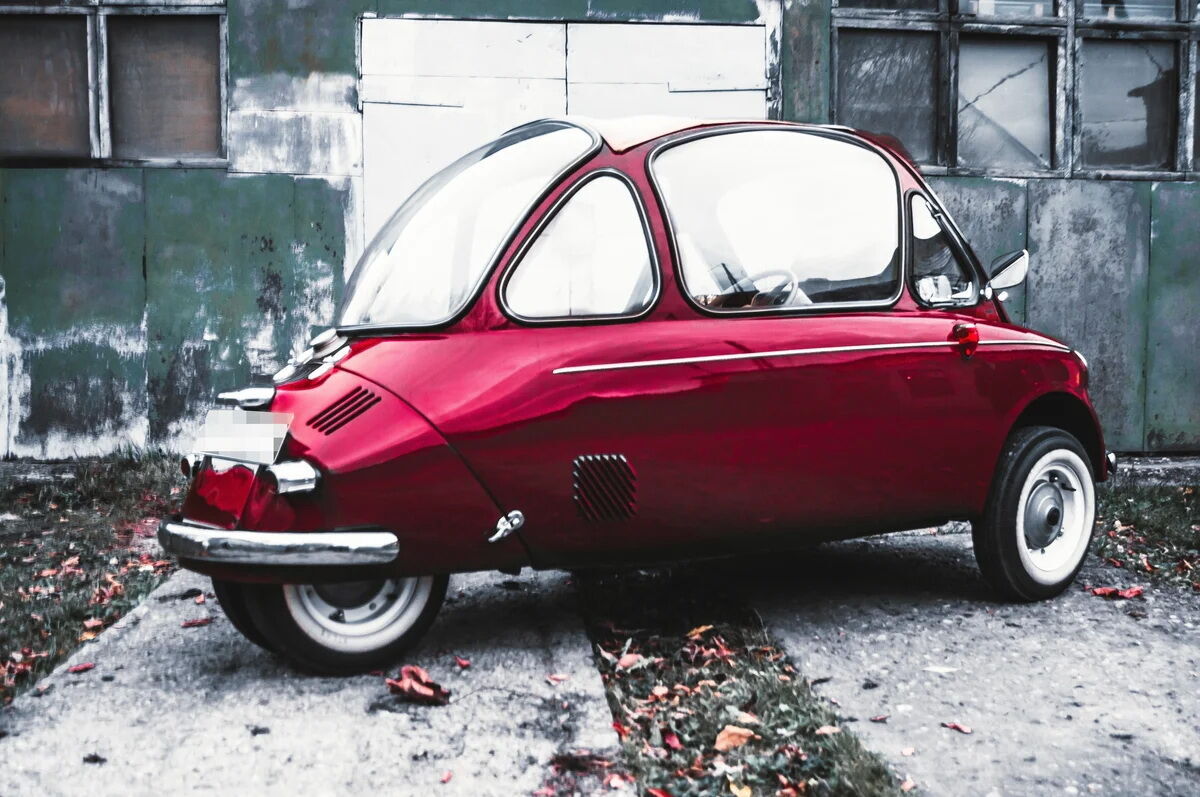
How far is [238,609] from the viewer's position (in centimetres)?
372

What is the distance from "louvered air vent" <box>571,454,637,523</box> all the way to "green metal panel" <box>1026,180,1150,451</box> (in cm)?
557

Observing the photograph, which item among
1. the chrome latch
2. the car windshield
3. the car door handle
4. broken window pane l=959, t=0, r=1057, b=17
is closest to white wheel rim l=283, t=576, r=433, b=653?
the chrome latch

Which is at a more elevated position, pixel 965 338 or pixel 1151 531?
pixel 965 338

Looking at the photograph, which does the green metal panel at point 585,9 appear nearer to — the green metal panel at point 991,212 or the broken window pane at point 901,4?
the broken window pane at point 901,4

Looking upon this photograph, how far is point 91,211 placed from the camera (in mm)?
7730

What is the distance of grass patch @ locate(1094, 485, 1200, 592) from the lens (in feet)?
17.9

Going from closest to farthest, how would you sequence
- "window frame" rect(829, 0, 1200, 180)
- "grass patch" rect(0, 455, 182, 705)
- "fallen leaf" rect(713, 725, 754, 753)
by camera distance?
"fallen leaf" rect(713, 725, 754, 753) < "grass patch" rect(0, 455, 182, 705) < "window frame" rect(829, 0, 1200, 180)

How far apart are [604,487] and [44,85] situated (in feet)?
19.8

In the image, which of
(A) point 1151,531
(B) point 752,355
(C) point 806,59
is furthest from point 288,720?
(C) point 806,59

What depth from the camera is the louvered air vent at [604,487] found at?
3.80 m

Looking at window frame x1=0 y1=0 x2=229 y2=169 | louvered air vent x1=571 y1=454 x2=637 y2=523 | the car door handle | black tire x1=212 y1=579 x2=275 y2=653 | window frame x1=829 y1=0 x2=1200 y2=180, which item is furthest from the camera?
window frame x1=829 y1=0 x2=1200 y2=180

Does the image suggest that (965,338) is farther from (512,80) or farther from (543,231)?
(512,80)

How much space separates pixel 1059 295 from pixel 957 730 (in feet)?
19.0

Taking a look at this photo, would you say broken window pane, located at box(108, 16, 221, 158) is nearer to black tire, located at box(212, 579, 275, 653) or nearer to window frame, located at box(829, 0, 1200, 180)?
window frame, located at box(829, 0, 1200, 180)
